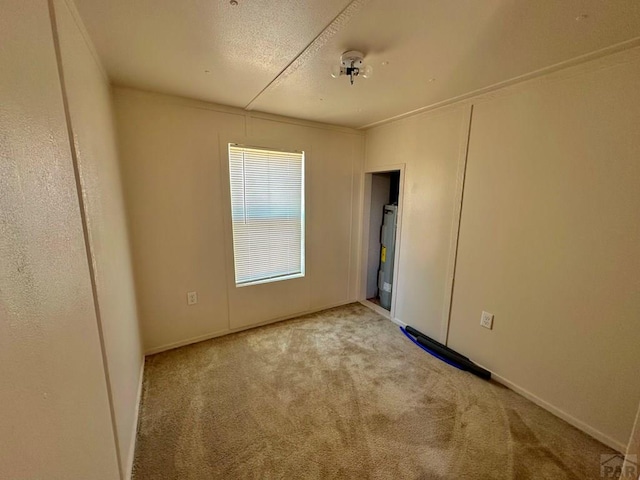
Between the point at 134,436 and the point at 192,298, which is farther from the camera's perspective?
the point at 192,298

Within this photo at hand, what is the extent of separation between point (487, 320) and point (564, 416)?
2.35 feet

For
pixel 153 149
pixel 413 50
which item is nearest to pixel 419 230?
pixel 413 50

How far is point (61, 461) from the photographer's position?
26.1 inches

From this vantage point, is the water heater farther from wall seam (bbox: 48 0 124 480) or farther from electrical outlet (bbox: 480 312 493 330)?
wall seam (bbox: 48 0 124 480)

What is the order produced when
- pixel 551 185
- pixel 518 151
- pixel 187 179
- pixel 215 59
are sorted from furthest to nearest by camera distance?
pixel 187 179 < pixel 518 151 < pixel 551 185 < pixel 215 59

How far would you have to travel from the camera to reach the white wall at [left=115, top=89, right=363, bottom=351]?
2174mm

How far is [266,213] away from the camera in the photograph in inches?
112

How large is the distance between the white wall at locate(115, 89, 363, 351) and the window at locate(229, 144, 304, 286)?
0.10 meters

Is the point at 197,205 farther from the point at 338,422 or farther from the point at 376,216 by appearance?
the point at 376,216

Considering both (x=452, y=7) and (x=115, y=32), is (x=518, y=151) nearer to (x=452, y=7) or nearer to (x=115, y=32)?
(x=452, y=7)

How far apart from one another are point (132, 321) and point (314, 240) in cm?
193

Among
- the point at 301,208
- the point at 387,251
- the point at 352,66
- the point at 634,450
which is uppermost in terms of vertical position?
the point at 352,66

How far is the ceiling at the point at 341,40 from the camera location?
1.15 m

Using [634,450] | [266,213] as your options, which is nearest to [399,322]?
[266,213]
